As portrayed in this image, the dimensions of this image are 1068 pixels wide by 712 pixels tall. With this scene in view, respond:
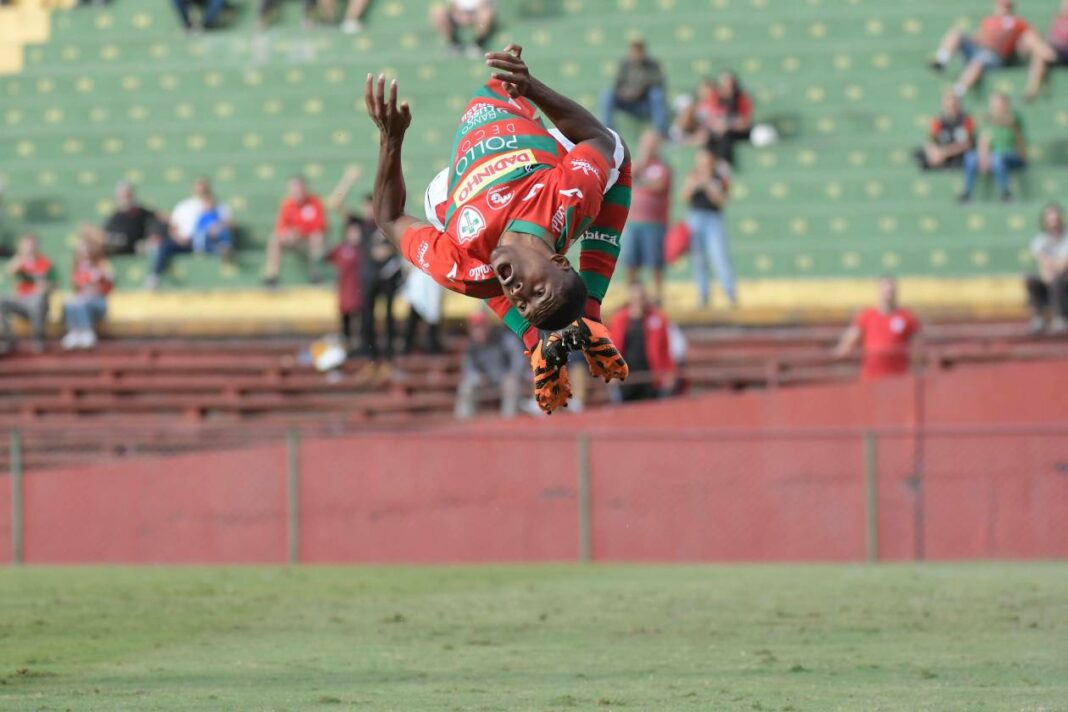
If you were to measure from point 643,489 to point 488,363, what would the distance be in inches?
87.3

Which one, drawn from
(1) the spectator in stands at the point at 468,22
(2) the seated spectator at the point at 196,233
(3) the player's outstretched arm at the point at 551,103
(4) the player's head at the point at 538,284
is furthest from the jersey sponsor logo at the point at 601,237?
(1) the spectator in stands at the point at 468,22

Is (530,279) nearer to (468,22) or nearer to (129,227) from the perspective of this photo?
(129,227)

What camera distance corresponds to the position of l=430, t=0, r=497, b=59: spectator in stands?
77.9 feet

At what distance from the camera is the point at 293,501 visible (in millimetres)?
17391

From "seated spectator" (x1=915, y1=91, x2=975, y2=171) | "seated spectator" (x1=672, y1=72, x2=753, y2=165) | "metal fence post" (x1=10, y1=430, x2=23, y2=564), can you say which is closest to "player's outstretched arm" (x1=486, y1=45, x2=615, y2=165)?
"metal fence post" (x1=10, y1=430, x2=23, y2=564)

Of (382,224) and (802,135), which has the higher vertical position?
(802,135)

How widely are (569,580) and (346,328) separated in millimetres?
5849

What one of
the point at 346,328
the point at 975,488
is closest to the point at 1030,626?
the point at 975,488

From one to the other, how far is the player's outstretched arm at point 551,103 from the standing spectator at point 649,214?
33.3 feet

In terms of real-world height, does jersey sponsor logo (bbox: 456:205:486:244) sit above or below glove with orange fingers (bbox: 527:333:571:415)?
above

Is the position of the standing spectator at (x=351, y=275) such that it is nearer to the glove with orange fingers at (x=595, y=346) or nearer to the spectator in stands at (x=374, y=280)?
the spectator in stands at (x=374, y=280)

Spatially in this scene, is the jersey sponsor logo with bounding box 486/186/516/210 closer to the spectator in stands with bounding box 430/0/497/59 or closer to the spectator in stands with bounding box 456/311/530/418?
the spectator in stands with bounding box 456/311/530/418

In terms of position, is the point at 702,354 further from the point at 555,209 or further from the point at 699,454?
the point at 555,209

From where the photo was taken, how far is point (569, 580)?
1464cm
